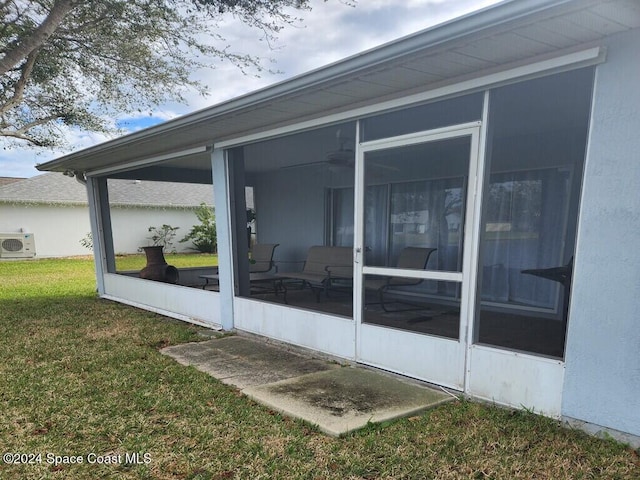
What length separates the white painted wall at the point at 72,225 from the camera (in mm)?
16172

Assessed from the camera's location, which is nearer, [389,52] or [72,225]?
[389,52]

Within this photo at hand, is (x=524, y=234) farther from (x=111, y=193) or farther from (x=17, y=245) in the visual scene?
(x=17, y=245)

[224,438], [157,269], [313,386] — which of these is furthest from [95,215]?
[224,438]

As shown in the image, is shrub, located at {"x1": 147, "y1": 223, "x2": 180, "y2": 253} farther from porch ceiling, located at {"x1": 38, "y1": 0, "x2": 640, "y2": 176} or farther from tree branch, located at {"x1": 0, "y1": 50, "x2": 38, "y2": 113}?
porch ceiling, located at {"x1": 38, "y1": 0, "x2": 640, "y2": 176}

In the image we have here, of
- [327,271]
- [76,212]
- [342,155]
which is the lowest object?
[327,271]

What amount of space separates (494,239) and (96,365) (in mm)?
5047

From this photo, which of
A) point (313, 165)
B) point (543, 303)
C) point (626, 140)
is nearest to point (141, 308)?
point (313, 165)

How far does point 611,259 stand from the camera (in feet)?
7.27

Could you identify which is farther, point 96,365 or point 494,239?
point 494,239

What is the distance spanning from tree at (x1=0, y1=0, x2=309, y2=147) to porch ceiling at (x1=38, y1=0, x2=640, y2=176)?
4.83 meters

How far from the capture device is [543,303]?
4961mm

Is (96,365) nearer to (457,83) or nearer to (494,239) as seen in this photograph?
(457,83)

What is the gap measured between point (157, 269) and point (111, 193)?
40.1ft

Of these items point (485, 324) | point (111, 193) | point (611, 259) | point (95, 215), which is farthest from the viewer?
point (111, 193)
